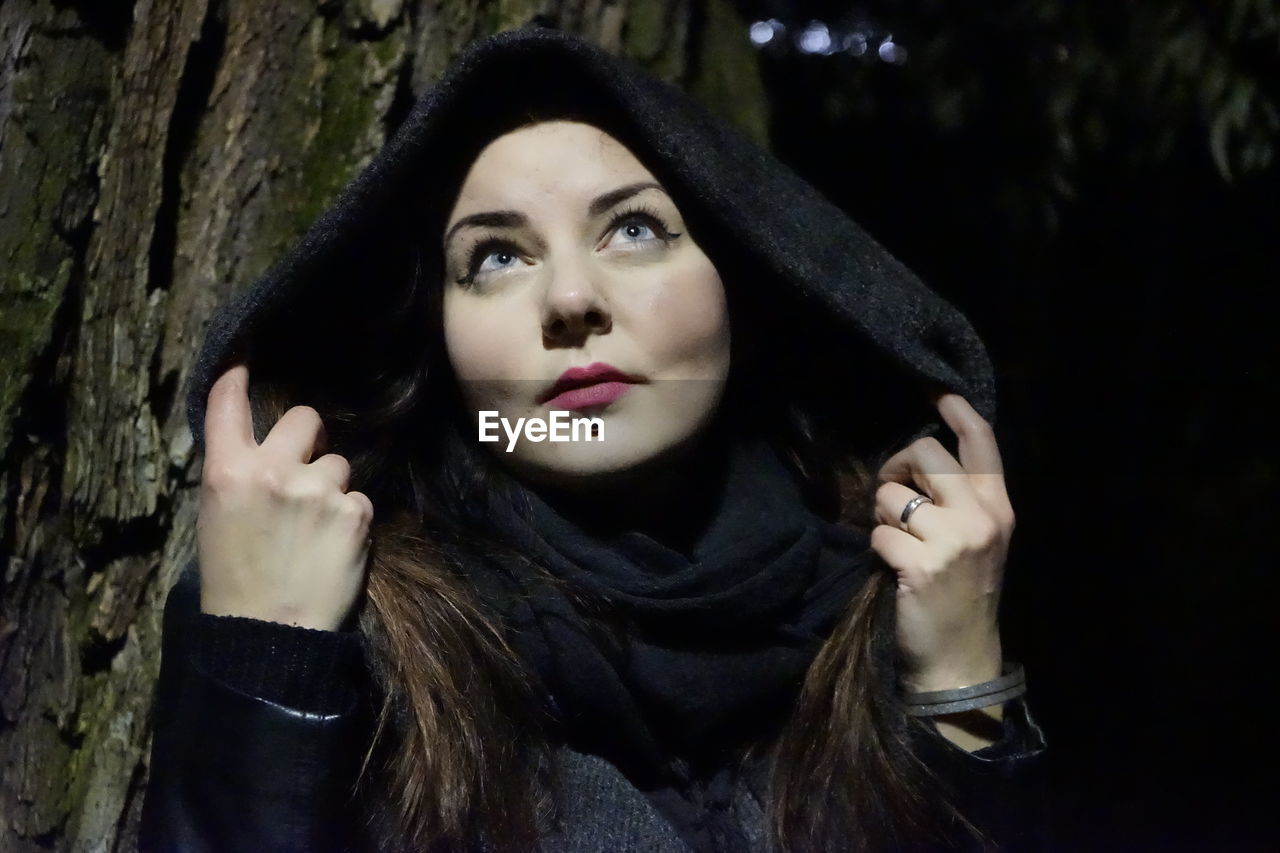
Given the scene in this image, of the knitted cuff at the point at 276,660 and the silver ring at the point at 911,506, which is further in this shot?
the silver ring at the point at 911,506

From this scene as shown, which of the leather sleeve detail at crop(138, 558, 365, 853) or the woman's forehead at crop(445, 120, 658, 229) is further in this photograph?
the woman's forehead at crop(445, 120, 658, 229)

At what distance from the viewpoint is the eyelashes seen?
84 cm

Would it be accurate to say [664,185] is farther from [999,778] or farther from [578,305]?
[999,778]

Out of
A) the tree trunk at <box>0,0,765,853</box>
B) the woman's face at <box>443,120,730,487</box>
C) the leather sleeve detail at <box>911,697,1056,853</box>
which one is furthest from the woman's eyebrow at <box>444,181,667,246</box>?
the leather sleeve detail at <box>911,697,1056,853</box>

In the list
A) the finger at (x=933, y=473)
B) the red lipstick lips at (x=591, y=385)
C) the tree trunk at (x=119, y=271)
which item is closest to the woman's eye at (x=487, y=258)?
the red lipstick lips at (x=591, y=385)

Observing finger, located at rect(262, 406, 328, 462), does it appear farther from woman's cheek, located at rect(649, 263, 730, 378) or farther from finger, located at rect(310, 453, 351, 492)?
woman's cheek, located at rect(649, 263, 730, 378)

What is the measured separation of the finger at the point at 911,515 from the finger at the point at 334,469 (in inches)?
18.0

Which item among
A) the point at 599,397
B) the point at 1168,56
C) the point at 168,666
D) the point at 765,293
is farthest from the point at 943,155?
the point at 168,666

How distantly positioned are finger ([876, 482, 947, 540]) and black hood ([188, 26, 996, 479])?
3.0 inches

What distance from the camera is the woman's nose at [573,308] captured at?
2.60ft

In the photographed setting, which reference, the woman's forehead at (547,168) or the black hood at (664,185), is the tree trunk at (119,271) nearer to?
the black hood at (664,185)

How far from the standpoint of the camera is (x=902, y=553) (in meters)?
0.88

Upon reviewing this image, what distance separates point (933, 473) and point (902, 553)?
0.26 ft

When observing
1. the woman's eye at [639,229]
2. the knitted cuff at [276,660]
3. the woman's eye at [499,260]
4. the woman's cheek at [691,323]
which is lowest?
the knitted cuff at [276,660]
